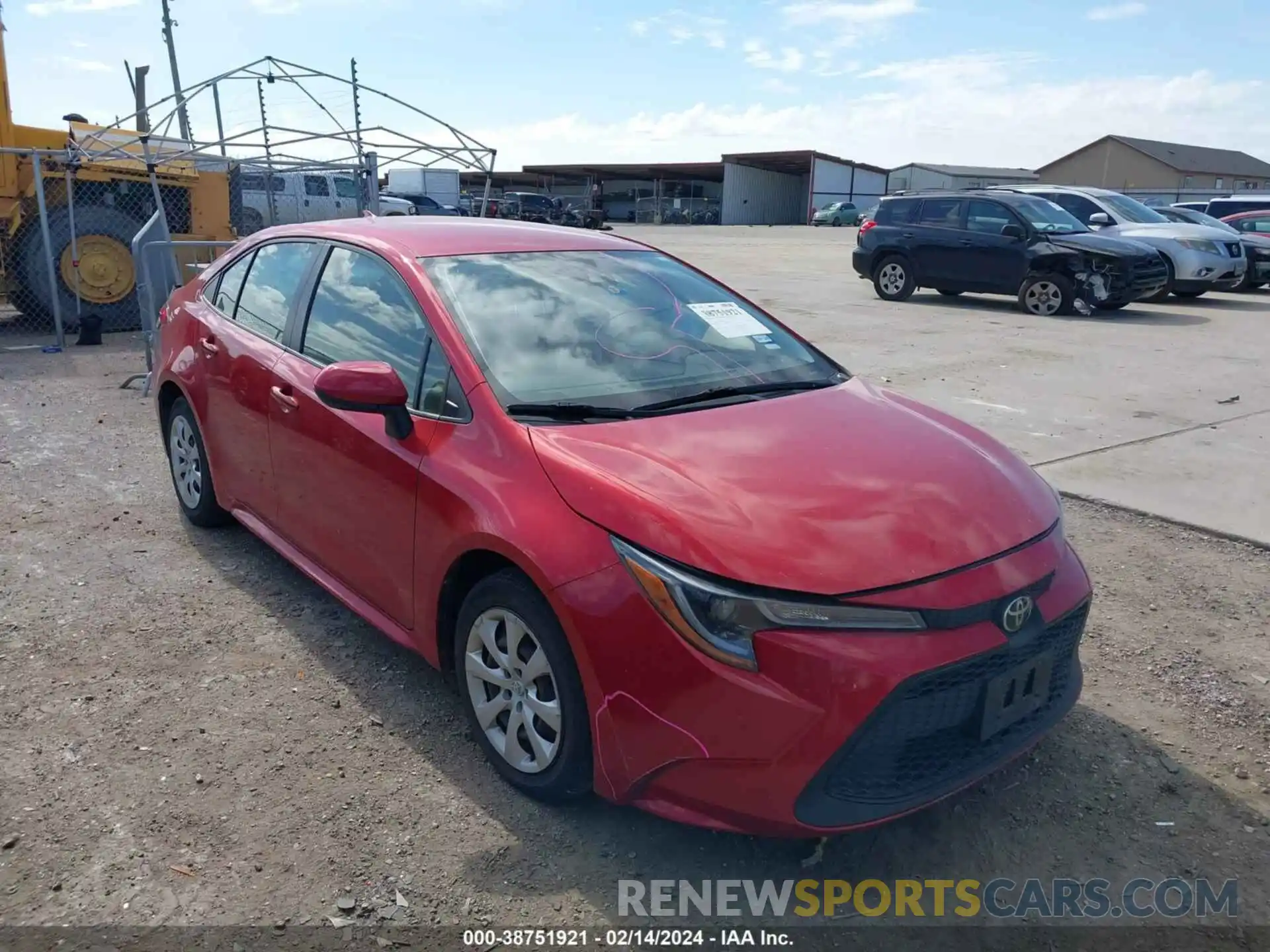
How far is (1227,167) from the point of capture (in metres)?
68.5

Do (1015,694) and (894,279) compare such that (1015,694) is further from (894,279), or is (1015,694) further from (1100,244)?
(894,279)

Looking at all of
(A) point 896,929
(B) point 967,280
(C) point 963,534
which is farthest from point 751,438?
(B) point 967,280

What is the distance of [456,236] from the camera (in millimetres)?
3822

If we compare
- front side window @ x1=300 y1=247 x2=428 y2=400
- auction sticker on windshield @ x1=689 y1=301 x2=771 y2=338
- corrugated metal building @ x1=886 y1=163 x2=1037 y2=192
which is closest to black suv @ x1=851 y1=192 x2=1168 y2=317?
auction sticker on windshield @ x1=689 y1=301 x2=771 y2=338

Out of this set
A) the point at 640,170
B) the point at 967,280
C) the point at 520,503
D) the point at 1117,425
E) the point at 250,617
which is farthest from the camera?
the point at 640,170

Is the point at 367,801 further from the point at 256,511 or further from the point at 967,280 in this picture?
the point at 967,280

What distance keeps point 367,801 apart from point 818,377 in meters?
2.08

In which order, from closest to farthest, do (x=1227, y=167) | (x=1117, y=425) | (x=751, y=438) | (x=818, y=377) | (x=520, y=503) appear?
1. (x=520, y=503)
2. (x=751, y=438)
3. (x=818, y=377)
4. (x=1117, y=425)
5. (x=1227, y=167)

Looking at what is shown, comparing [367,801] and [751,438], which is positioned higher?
[751,438]

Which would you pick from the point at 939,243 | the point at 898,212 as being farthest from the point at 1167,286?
the point at 898,212

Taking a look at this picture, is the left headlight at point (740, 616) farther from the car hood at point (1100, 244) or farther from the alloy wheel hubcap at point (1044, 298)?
the car hood at point (1100, 244)

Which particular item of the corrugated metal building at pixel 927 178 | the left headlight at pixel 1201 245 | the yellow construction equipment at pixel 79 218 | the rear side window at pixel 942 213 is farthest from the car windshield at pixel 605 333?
the corrugated metal building at pixel 927 178

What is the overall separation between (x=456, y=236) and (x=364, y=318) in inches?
19.5

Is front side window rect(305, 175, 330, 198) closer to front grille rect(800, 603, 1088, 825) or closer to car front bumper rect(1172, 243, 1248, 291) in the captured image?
car front bumper rect(1172, 243, 1248, 291)
